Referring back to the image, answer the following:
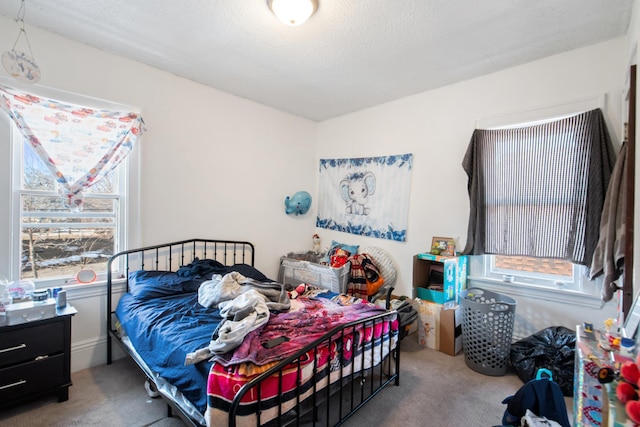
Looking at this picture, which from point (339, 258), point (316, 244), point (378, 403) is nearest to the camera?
point (378, 403)

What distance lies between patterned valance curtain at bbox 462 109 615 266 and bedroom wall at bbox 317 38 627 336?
0.17m

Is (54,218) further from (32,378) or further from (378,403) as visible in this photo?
(378,403)

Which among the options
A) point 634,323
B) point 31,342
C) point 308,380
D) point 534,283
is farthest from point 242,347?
point 534,283

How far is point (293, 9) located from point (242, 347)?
2.00 metres

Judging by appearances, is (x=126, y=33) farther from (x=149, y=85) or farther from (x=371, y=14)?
(x=371, y=14)

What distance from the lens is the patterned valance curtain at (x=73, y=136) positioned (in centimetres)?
215

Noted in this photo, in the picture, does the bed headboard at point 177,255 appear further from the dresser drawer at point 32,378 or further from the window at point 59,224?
the dresser drawer at point 32,378

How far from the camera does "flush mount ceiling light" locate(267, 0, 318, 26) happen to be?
5.92ft

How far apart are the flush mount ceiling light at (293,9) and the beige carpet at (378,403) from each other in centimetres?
261

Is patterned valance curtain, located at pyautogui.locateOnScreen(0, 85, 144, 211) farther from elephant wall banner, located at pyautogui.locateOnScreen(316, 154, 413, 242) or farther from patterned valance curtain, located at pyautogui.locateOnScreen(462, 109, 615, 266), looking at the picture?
patterned valance curtain, located at pyautogui.locateOnScreen(462, 109, 615, 266)

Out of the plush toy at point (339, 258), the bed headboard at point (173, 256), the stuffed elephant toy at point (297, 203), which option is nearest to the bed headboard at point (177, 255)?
the bed headboard at point (173, 256)

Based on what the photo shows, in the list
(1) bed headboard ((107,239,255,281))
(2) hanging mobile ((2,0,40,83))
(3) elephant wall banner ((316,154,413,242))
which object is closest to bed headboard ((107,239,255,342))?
(1) bed headboard ((107,239,255,281))

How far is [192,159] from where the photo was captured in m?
3.07

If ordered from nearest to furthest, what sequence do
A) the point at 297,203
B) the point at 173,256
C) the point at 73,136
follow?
1. the point at 73,136
2. the point at 173,256
3. the point at 297,203
